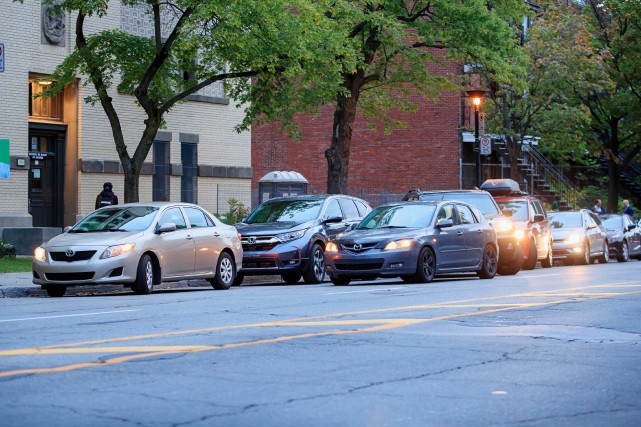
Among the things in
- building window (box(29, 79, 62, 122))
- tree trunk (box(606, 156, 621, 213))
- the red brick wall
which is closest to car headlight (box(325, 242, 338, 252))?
building window (box(29, 79, 62, 122))

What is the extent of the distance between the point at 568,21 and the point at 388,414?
1321 inches

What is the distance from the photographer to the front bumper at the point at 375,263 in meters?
20.7

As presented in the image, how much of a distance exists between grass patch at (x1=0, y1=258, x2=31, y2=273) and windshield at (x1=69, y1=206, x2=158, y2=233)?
3.64 meters

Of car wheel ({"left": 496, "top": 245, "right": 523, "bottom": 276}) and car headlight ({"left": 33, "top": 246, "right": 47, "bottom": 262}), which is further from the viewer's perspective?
car wheel ({"left": 496, "top": 245, "right": 523, "bottom": 276})

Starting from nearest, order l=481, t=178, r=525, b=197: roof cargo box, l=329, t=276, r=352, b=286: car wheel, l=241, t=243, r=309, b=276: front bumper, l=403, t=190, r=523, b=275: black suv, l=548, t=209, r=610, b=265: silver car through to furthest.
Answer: l=329, t=276, r=352, b=286: car wheel → l=241, t=243, r=309, b=276: front bumper → l=403, t=190, r=523, b=275: black suv → l=481, t=178, r=525, b=197: roof cargo box → l=548, t=209, r=610, b=265: silver car

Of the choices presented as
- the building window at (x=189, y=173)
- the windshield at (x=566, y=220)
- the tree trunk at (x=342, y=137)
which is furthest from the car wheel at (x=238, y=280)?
the windshield at (x=566, y=220)

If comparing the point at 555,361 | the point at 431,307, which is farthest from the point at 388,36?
the point at 555,361

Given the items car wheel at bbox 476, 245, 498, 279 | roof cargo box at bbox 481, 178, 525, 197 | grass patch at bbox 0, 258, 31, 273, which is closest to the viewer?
grass patch at bbox 0, 258, 31, 273

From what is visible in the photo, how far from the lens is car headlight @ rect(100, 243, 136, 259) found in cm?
1820

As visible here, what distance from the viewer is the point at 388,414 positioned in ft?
23.1

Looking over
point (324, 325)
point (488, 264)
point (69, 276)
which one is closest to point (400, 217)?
point (488, 264)

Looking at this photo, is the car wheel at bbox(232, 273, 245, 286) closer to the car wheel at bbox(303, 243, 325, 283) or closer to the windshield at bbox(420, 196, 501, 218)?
the car wheel at bbox(303, 243, 325, 283)

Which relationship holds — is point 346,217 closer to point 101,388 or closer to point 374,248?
point 374,248

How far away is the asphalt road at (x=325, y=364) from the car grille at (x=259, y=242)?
654 centimetres
